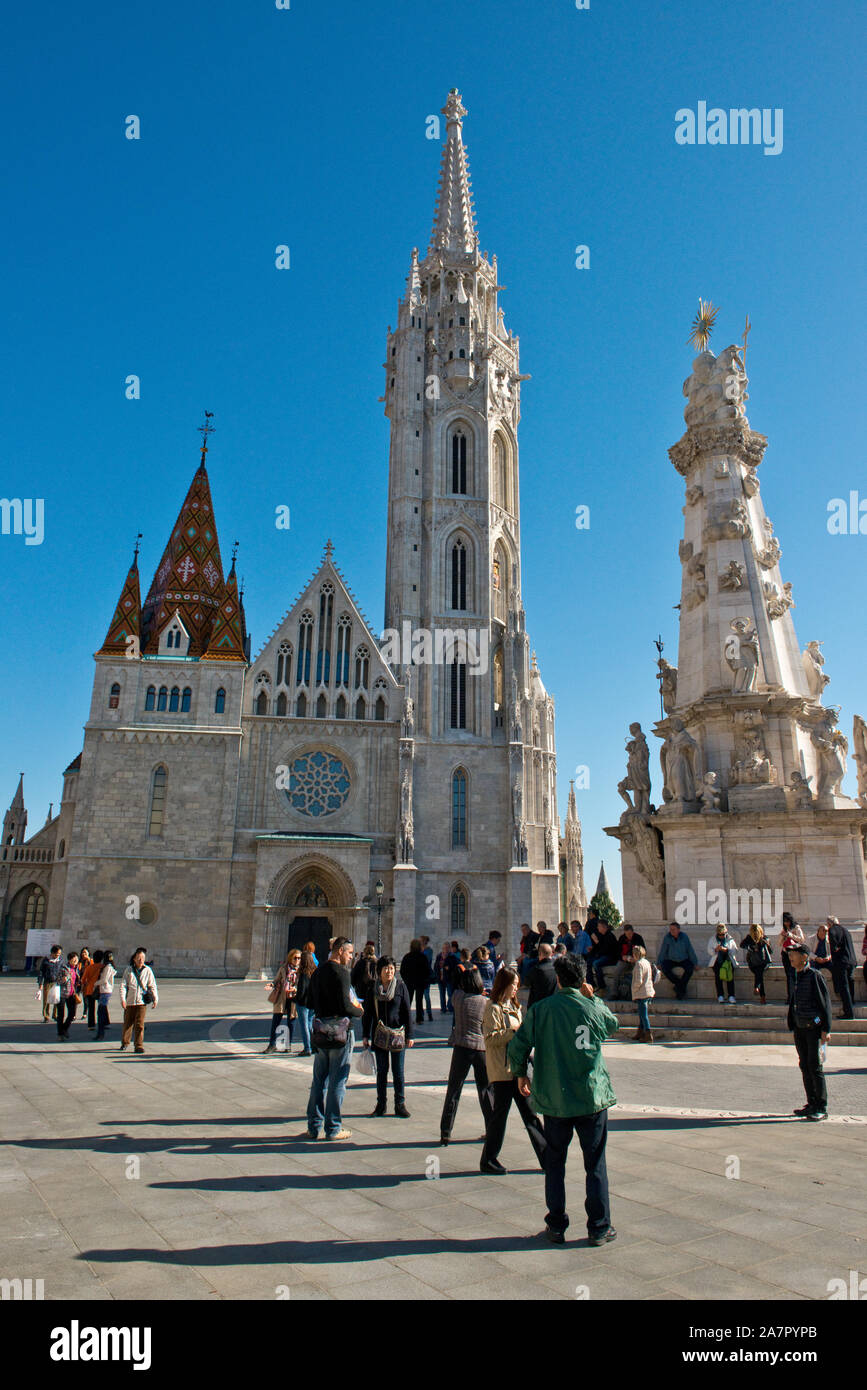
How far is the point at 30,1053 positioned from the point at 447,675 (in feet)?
99.7

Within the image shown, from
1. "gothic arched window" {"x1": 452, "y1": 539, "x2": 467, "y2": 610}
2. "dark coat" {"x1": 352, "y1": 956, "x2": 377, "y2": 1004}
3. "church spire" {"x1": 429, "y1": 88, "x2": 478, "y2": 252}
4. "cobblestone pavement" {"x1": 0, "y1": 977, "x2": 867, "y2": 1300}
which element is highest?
"church spire" {"x1": 429, "y1": 88, "x2": 478, "y2": 252}

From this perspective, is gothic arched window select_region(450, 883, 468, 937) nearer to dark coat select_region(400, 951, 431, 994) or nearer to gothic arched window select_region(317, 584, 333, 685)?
gothic arched window select_region(317, 584, 333, 685)

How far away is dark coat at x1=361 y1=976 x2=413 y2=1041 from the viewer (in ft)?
28.2

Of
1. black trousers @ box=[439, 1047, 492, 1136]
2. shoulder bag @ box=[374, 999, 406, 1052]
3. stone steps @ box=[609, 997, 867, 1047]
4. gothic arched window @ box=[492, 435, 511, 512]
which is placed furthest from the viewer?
gothic arched window @ box=[492, 435, 511, 512]

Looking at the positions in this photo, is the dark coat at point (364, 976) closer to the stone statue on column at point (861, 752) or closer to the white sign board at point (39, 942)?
the stone statue on column at point (861, 752)

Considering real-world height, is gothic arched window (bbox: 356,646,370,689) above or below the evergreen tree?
above

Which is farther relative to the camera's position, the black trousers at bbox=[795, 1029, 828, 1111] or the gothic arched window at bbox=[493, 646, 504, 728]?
the gothic arched window at bbox=[493, 646, 504, 728]

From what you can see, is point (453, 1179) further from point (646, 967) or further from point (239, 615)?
point (239, 615)

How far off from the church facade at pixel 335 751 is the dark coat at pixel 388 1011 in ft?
92.6

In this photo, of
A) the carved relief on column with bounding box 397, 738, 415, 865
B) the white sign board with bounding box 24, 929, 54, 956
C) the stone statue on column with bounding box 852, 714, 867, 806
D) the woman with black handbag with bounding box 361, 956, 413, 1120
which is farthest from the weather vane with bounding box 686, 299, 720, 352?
the white sign board with bounding box 24, 929, 54, 956

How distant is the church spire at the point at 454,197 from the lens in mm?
51719

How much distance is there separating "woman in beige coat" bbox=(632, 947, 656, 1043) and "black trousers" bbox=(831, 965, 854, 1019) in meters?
2.45

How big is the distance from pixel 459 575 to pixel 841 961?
3384 cm

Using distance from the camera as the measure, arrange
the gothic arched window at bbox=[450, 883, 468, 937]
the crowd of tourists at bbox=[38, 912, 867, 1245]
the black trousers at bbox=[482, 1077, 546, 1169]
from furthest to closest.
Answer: the gothic arched window at bbox=[450, 883, 468, 937] < the black trousers at bbox=[482, 1077, 546, 1169] < the crowd of tourists at bbox=[38, 912, 867, 1245]
